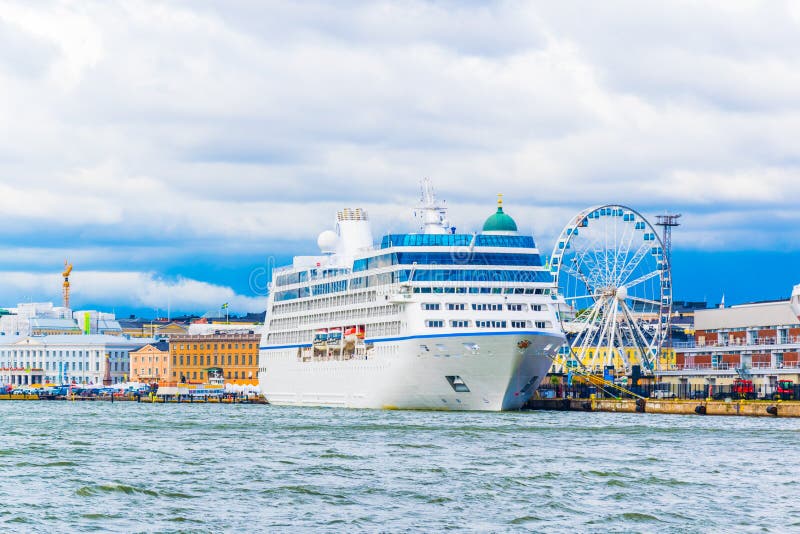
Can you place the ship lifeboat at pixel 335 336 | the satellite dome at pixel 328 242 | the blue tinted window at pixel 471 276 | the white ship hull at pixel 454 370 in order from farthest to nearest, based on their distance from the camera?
the satellite dome at pixel 328 242, the ship lifeboat at pixel 335 336, the blue tinted window at pixel 471 276, the white ship hull at pixel 454 370

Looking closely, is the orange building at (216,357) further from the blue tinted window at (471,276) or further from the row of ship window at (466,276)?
the blue tinted window at (471,276)

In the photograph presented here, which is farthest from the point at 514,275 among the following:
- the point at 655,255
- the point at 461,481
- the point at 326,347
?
the point at 461,481

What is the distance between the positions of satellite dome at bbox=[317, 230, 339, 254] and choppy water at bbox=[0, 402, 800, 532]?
47.7 metres

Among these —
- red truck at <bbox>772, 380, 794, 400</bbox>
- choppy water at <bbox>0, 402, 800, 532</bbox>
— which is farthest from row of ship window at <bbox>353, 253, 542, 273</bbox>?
choppy water at <bbox>0, 402, 800, 532</bbox>

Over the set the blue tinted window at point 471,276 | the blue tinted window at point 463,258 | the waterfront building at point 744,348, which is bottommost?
the waterfront building at point 744,348

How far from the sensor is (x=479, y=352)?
89.2 meters

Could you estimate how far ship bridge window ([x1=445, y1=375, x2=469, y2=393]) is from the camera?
297ft

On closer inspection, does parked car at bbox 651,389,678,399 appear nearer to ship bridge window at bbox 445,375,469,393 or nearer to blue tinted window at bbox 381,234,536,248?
blue tinted window at bbox 381,234,536,248

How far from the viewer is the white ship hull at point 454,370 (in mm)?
89188

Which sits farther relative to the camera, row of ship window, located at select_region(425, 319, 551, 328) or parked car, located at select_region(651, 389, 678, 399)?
parked car, located at select_region(651, 389, 678, 399)

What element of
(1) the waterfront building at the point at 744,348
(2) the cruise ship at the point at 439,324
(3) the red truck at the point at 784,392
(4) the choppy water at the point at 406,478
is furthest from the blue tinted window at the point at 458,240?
(1) the waterfront building at the point at 744,348

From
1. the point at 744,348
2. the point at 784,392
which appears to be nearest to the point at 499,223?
the point at 744,348

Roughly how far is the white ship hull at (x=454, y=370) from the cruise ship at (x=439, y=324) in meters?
0.06

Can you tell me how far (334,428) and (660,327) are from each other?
51.1m
